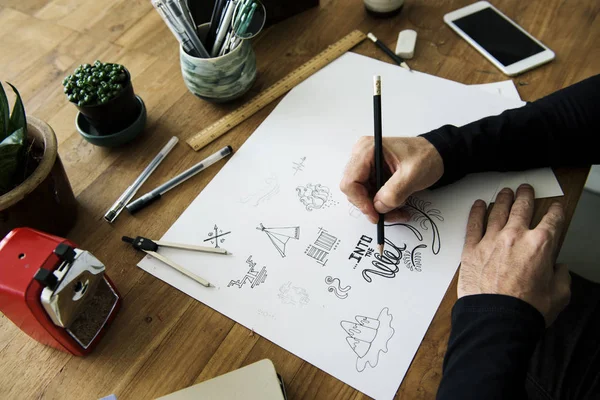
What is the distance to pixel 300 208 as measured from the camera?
30.3 inches

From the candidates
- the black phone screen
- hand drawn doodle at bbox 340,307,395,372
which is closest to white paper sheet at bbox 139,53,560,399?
hand drawn doodle at bbox 340,307,395,372

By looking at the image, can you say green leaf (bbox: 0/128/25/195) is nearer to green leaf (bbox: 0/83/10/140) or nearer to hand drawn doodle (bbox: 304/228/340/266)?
green leaf (bbox: 0/83/10/140)

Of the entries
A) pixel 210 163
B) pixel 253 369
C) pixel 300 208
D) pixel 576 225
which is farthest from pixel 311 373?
pixel 576 225

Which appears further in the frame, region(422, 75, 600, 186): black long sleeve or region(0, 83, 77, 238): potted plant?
region(422, 75, 600, 186): black long sleeve

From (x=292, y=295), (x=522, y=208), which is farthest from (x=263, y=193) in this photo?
(x=522, y=208)

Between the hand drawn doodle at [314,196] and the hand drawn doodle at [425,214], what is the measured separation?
4.5 inches

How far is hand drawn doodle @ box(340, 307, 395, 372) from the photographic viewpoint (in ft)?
2.05

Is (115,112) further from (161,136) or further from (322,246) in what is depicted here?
(322,246)

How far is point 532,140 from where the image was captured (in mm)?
761

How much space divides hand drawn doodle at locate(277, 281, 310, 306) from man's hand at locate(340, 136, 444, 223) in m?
0.15

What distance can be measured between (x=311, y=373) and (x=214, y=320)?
150 mm

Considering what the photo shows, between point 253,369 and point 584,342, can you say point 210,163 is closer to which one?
point 253,369

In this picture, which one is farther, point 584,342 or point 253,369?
point 584,342

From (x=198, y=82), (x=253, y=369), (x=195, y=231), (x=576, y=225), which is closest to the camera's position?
(x=253, y=369)
